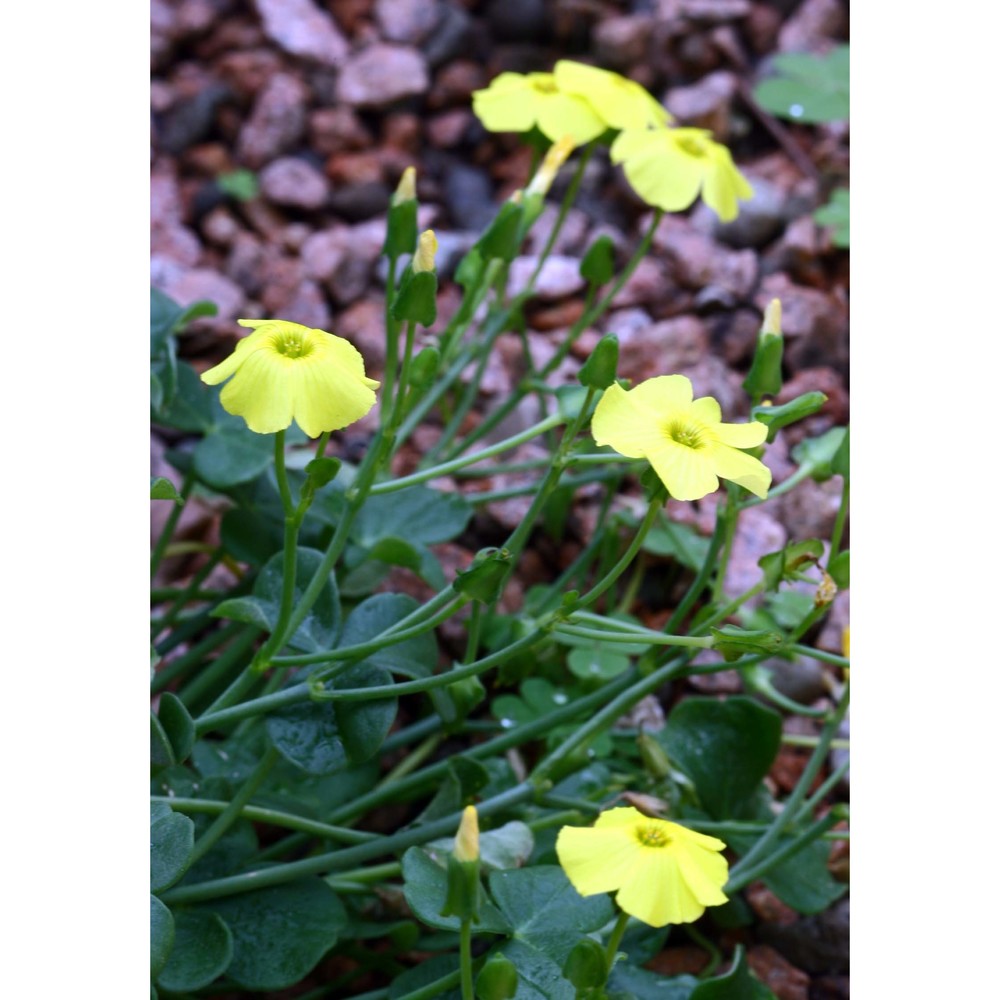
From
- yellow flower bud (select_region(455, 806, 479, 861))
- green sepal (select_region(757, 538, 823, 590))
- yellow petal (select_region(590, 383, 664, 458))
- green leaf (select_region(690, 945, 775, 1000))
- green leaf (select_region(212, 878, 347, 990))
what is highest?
yellow petal (select_region(590, 383, 664, 458))

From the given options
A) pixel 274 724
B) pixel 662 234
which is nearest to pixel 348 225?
pixel 662 234

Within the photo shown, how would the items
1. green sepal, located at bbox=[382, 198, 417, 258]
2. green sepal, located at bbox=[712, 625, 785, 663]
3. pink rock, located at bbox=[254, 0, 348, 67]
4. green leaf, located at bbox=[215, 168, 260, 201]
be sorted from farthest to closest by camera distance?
pink rock, located at bbox=[254, 0, 348, 67], green leaf, located at bbox=[215, 168, 260, 201], green sepal, located at bbox=[382, 198, 417, 258], green sepal, located at bbox=[712, 625, 785, 663]

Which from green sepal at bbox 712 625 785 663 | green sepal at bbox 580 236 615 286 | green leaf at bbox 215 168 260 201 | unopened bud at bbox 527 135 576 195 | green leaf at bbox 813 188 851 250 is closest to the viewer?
green sepal at bbox 712 625 785 663

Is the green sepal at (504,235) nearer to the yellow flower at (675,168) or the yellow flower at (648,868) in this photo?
the yellow flower at (675,168)

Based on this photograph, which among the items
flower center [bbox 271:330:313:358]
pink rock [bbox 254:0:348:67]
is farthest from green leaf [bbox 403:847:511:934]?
pink rock [bbox 254:0:348:67]

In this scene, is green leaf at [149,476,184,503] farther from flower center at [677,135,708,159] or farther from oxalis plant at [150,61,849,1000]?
flower center at [677,135,708,159]

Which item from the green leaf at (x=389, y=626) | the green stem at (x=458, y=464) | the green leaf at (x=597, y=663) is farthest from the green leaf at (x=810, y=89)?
the green leaf at (x=389, y=626)

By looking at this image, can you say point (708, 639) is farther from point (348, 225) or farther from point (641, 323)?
point (348, 225)

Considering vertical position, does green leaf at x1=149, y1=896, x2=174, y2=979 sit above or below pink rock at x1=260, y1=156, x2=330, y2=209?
above
